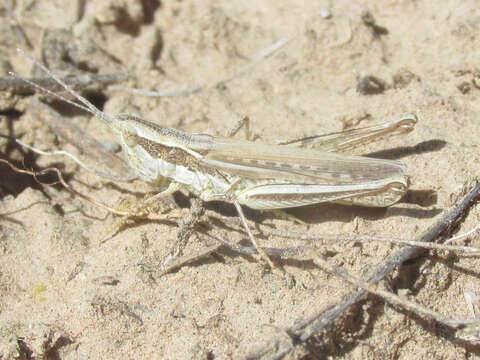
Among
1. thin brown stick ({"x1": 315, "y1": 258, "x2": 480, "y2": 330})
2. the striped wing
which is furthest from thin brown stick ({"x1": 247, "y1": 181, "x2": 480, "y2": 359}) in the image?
the striped wing

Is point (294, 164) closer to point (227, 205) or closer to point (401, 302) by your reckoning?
point (227, 205)

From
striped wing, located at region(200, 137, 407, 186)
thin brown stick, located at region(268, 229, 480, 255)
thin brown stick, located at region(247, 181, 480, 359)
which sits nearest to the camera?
thin brown stick, located at region(247, 181, 480, 359)

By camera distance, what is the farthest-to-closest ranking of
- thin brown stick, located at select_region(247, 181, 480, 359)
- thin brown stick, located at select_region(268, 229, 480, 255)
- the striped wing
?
the striped wing → thin brown stick, located at select_region(268, 229, 480, 255) → thin brown stick, located at select_region(247, 181, 480, 359)

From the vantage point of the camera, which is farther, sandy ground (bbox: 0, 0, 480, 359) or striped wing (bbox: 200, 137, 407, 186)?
striped wing (bbox: 200, 137, 407, 186)

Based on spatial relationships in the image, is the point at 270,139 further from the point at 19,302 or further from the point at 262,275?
the point at 19,302

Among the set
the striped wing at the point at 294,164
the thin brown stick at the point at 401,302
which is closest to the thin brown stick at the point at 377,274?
the thin brown stick at the point at 401,302

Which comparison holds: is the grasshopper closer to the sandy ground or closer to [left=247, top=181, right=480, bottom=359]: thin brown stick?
the sandy ground

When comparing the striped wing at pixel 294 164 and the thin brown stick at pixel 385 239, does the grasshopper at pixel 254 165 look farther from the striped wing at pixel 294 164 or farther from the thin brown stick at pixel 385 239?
the thin brown stick at pixel 385 239
